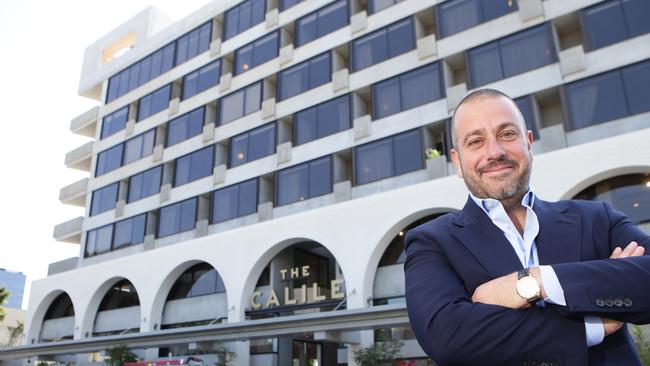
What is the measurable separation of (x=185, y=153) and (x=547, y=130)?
1988cm

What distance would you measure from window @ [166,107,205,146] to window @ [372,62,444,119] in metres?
11.7

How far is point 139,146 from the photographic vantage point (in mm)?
34250

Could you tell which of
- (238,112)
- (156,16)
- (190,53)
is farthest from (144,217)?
(156,16)

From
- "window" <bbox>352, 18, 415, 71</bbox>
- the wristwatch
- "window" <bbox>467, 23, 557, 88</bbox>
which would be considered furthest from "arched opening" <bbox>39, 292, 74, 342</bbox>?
the wristwatch

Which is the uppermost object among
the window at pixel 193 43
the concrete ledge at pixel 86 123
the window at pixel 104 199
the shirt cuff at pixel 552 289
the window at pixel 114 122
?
the window at pixel 193 43

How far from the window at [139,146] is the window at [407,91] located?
52.2 feet

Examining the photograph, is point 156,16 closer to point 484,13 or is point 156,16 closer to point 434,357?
point 484,13

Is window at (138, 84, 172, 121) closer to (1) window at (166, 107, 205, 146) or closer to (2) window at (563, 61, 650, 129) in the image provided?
(1) window at (166, 107, 205, 146)

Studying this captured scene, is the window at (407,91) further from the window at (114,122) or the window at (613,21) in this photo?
the window at (114,122)

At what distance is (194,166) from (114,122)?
33.1 feet

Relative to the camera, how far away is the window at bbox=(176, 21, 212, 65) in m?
33.2

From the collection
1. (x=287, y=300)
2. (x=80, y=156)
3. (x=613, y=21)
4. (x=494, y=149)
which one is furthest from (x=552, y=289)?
(x=80, y=156)

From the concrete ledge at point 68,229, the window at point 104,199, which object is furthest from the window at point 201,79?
the concrete ledge at point 68,229

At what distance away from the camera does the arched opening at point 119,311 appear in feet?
95.5
